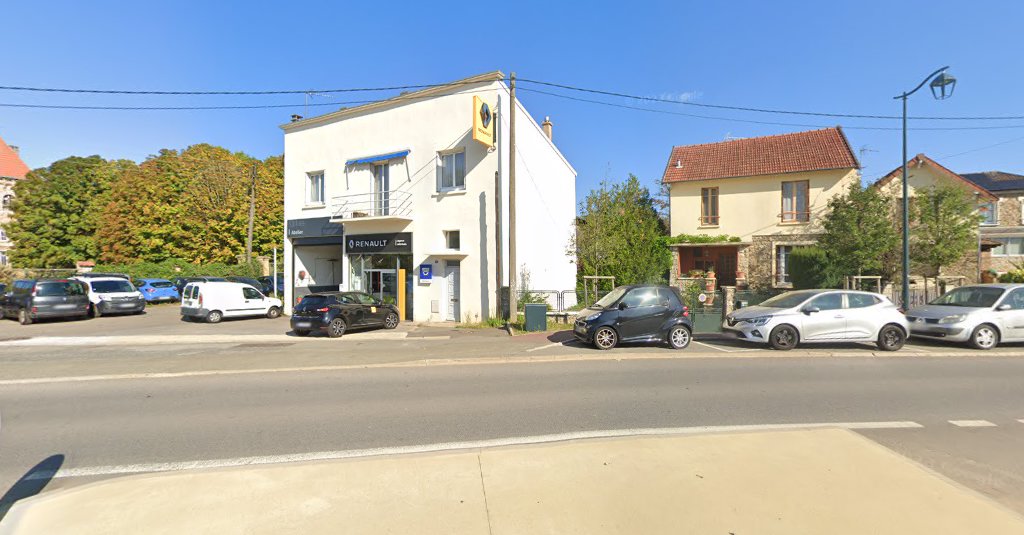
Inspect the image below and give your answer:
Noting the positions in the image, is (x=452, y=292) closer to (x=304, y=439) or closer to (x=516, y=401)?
(x=516, y=401)

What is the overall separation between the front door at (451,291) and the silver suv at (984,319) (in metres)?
14.1

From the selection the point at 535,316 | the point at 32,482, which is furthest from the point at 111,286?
the point at 32,482

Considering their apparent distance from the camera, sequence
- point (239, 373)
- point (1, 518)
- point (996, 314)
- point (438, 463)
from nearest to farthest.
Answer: point (1, 518) → point (438, 463) → point (239, 373) → point (996, 314)

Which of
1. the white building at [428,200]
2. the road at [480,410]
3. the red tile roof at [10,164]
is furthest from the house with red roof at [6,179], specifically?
the road at [480,410]

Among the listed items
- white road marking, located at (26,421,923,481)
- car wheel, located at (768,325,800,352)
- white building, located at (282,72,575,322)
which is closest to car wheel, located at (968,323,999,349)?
car wheel, located at (768,325,800,352)

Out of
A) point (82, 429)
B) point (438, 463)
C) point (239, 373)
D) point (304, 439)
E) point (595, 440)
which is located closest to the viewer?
point (438, 463)

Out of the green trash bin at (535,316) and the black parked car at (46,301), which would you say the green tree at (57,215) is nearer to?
the black parked car at (46,301)

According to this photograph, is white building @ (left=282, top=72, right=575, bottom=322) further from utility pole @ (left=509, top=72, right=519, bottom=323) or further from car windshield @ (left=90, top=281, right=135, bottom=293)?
car windshield @ (left=90, top=281, right=135, bottom=293)

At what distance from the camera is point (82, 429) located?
17.6 ft

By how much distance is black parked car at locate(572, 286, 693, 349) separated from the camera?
1065cm

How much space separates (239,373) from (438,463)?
6.78 metres

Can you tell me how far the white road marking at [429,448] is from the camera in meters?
4.17

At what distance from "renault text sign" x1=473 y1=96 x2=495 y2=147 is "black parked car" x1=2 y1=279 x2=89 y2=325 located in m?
18.0

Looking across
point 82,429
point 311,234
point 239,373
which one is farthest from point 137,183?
point 82,429
